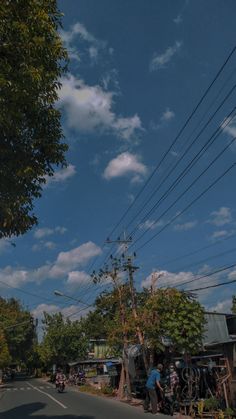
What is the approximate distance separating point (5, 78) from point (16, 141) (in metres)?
2.15

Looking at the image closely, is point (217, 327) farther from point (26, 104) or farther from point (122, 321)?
point (26, 104)

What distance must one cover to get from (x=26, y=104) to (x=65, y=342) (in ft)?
211

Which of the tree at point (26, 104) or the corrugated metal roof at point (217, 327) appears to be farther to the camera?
the corrugated metal roof at point (217, 327)

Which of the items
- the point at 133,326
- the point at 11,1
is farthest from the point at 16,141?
the point at 133,326

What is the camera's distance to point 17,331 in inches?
3418

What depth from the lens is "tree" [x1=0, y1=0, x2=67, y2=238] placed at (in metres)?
7.96

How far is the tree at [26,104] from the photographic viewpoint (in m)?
7.96

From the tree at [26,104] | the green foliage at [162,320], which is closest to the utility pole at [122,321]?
the green foliage at [162,320]

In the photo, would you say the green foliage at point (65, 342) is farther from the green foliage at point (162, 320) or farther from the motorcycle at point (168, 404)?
the motorcycle at point (168, 404)

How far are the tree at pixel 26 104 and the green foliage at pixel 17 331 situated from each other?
68175mm

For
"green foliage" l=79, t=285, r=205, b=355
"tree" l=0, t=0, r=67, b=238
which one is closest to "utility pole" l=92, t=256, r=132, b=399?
"green foliage" l=79, t=285, r=205, b=355

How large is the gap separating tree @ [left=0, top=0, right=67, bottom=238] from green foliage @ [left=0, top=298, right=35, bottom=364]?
68.2 meters

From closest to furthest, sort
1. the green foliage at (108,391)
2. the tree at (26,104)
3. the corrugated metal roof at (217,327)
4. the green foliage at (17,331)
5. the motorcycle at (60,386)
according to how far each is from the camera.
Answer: the tree at (26,104), the corrugated metal roof at (217,327), the green foliage at (108,391), the motorcycle at (60,386), the green foliage at (17,331)

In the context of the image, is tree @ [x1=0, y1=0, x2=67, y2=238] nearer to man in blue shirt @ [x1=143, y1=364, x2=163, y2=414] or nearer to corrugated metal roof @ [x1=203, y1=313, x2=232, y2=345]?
man in blue shirt @ [x1=143, y1=364, x2=163, y2=414]
